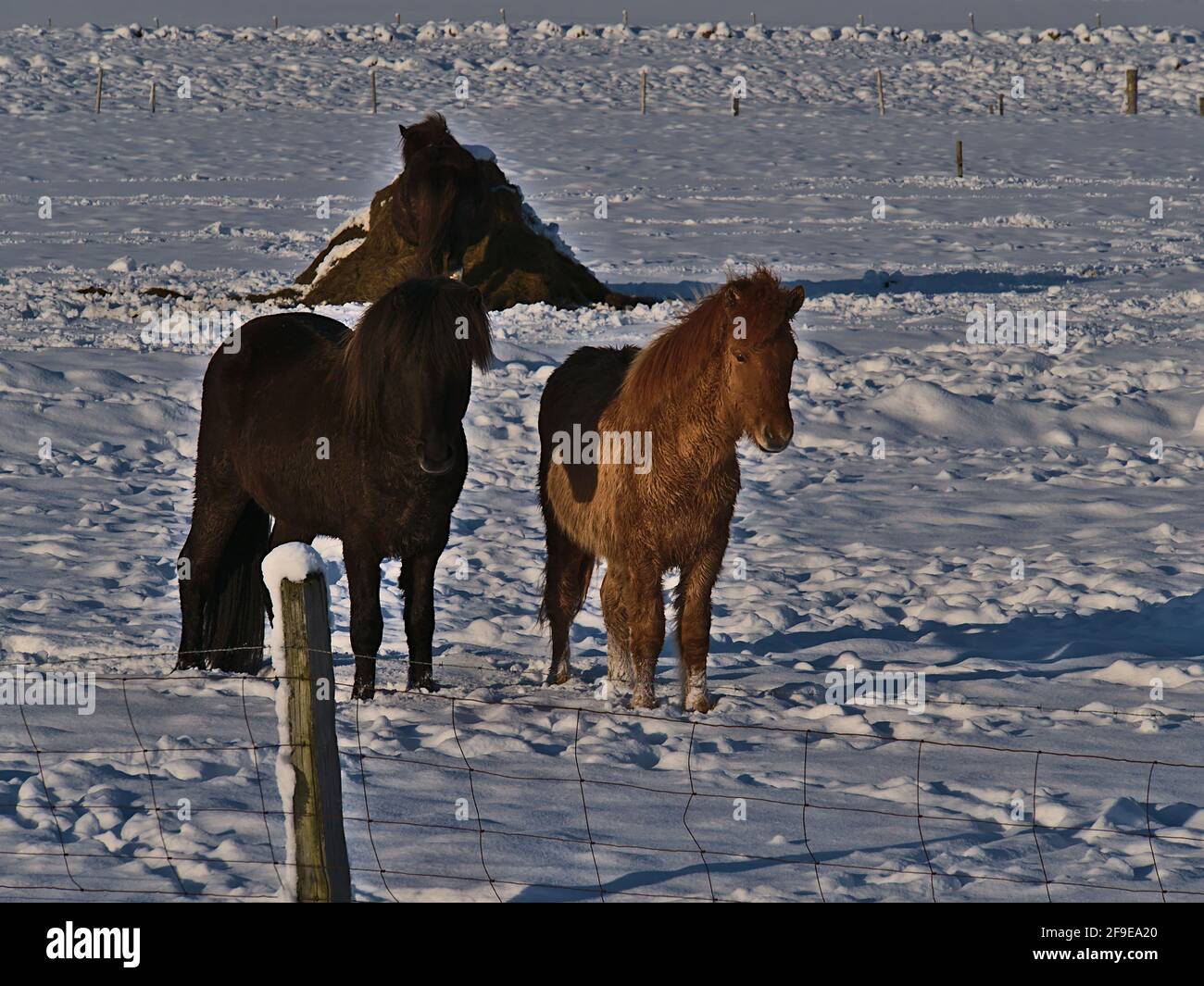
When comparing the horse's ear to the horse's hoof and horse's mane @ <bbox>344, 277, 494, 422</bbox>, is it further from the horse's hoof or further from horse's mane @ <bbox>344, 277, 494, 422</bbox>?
the horse's hoof

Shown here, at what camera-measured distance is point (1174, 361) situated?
14.7 meters

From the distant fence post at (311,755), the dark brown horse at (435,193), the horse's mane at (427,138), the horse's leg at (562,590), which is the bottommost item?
the horse's leg at (562,590)

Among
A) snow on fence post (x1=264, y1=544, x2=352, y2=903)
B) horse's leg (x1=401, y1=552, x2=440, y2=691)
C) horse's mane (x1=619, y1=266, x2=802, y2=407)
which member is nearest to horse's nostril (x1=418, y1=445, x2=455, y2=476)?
horse's leg (x1=401, y1=552, x2=440, y2=691)

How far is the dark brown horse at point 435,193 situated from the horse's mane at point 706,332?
5.40 metres

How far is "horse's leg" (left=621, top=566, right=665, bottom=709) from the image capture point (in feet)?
21.6

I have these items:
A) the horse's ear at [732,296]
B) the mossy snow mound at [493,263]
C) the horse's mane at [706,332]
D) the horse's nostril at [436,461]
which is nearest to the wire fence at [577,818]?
the horse's nostril at [436,461]

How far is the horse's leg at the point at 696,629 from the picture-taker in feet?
21.9

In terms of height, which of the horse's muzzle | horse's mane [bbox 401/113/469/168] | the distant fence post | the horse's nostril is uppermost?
horse's mane [bbox 401/113/469/168]

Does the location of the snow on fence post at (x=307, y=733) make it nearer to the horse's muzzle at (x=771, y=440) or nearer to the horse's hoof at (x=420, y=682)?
the horse's muzzle at (x=771, y=440)

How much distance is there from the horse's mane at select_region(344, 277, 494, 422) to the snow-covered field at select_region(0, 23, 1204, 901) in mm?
1565

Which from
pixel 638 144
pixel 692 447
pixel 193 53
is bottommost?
pixel 692 447

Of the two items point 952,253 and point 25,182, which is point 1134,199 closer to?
point 952,253
